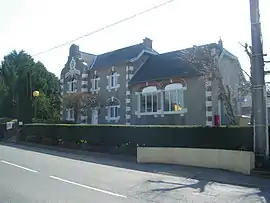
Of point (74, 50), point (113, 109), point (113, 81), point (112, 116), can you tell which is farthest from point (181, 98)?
point (74, 50)

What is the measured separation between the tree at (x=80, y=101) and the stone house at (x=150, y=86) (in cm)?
59

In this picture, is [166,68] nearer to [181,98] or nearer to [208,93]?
[181,98]

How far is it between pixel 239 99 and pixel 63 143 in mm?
14803

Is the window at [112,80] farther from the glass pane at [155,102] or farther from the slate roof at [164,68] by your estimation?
the glass pane at [155,102]

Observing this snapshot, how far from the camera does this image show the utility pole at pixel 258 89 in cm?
1378

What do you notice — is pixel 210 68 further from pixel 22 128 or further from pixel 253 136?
pixel 22 128

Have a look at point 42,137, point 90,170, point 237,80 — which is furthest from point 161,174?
point 237,80

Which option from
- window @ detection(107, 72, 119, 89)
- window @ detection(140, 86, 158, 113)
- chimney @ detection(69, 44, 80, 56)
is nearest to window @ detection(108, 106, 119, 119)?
window @ detection(107, 72, 119, 89)

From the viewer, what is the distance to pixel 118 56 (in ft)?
122

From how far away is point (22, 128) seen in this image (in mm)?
30391

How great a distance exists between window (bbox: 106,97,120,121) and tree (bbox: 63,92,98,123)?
1.34 metres

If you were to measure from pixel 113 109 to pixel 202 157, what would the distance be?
67.7ft

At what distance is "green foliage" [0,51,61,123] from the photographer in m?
48.1

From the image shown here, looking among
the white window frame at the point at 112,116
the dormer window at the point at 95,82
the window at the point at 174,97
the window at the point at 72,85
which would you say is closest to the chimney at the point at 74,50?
the window at the point at 72,85
